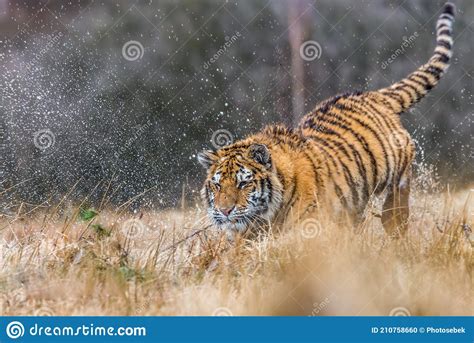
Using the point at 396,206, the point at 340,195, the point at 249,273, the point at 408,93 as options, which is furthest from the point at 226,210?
the point at 408,93

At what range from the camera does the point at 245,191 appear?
215 inches

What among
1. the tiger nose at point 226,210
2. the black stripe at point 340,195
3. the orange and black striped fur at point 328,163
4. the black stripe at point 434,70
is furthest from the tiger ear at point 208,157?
the black stripe at point 434,70

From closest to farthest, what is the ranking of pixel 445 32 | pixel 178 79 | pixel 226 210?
pixel 226 210 < pixel 445 32 < pixel 178 79

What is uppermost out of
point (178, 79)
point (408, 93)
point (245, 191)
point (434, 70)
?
point (178, 79)

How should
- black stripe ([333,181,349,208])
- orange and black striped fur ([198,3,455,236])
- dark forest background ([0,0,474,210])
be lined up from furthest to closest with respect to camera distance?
dark forest background ([0,0,474,210]) < black stripe ([333,181,349,208]) < orange and black striped fur ([198,3,455,236])

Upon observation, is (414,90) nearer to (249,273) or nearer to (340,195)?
(340,195)

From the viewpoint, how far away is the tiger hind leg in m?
6.00

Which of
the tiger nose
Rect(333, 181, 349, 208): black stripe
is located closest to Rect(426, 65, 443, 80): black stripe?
Rect(333, 181, 349, 208): black stripe

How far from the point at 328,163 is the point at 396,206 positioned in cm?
81

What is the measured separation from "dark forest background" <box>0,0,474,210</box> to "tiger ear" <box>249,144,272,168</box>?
4352mm

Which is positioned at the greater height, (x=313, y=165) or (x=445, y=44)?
(x=445, y=44)

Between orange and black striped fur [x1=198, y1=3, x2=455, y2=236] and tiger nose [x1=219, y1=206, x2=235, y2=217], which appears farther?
orange and black striped fur [x1=198, y1=3, x2=455, y2=236]

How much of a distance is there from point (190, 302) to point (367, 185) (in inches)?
91.4

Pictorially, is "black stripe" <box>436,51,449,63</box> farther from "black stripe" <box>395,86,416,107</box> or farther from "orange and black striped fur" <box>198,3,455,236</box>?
"black stripe" <box>395,86,416,107</box>
